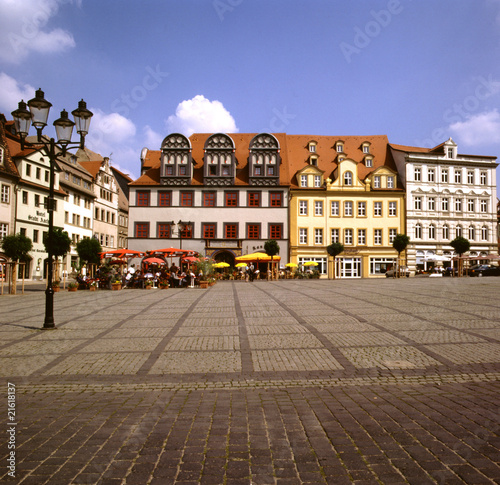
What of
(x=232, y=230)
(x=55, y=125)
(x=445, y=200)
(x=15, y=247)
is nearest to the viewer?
(x=55, y=125)

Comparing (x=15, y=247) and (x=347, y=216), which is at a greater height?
(x=347, y=216)

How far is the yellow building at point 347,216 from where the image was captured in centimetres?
5138

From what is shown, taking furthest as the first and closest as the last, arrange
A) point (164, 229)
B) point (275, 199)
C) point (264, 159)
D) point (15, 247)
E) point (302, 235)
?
point (302, 235)
point (264, 159)
point (275, 199)
point (164, 229)
point (15, 247)

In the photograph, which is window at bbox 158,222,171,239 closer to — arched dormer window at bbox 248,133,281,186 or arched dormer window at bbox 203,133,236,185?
arched dormer window at bbox 203,133,236,185

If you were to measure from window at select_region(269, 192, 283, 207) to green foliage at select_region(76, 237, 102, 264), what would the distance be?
61.4 ft

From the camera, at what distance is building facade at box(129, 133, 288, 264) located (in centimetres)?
4938

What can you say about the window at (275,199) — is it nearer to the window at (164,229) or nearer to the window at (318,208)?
the window at (318,208)

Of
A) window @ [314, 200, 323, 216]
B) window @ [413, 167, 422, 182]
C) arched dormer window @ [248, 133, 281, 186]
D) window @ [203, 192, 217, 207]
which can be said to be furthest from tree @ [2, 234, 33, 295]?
window @ [413, 167, 422, 182]

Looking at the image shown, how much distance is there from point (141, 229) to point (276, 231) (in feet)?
48.1

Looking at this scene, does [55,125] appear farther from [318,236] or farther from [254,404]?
[318,236]

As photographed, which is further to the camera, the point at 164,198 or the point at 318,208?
the point at 318,208

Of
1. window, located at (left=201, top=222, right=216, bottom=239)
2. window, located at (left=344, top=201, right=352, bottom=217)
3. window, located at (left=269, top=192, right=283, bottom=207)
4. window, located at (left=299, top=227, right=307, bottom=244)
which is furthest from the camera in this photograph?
window, located at (left=344, top=201, right=352, bottom=217)

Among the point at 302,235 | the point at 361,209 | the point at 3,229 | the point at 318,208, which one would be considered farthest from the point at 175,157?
the point at 361,209

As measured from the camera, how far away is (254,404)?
198 inches
